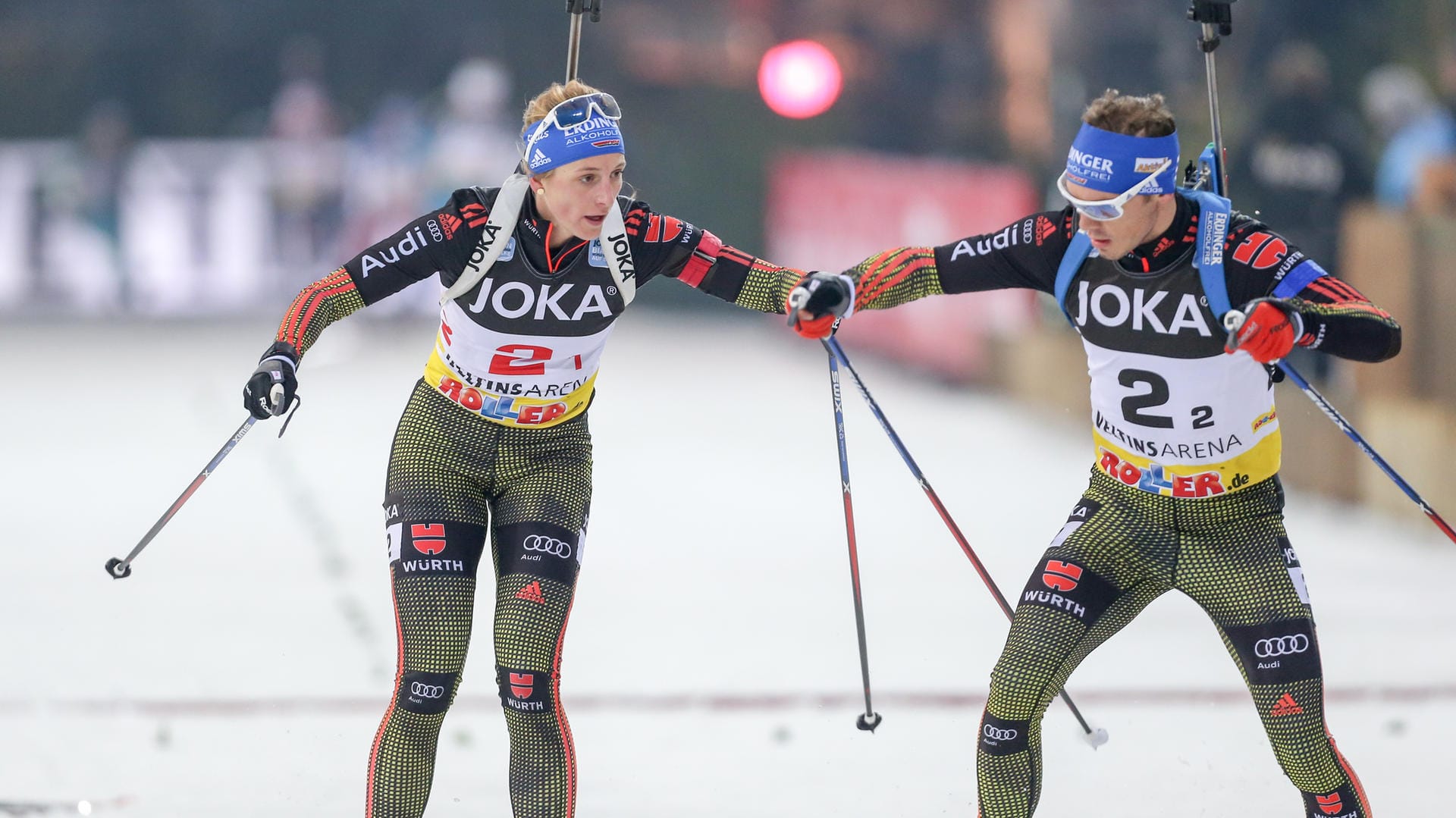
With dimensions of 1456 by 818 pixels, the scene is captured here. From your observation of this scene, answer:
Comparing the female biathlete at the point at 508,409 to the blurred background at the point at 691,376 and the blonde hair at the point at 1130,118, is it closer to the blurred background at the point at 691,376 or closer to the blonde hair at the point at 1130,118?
the blurred background at the point at 691,376

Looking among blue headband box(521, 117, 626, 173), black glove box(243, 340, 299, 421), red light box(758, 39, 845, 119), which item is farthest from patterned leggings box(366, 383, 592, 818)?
red light box(758, 39, 845, 119)

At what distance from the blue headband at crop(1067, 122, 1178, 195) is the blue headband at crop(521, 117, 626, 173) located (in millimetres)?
1171

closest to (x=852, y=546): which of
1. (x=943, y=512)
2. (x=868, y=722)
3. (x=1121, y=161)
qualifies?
(x=943, y=512)

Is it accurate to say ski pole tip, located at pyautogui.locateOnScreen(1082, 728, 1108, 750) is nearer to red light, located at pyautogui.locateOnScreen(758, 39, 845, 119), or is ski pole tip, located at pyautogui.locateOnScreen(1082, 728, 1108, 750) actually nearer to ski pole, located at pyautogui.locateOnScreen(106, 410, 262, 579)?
ski pole, located at pyautogui.locateOnScreen(106, 410, 262, 579)

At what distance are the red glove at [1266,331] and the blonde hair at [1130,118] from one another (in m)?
0.54

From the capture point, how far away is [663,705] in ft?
22.1

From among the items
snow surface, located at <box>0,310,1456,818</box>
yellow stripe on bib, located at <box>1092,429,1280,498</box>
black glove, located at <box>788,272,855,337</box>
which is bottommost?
snow surface, located at <box>0,310,1456,818</box>

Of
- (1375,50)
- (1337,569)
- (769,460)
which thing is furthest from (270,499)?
(1375,50)

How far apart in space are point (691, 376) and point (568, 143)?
11.5 metres

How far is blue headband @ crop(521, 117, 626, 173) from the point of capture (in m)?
4.69

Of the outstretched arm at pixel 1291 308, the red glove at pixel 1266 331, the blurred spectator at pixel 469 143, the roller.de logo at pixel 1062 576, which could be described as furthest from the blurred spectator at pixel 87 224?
the red glove at pixel 1266 331

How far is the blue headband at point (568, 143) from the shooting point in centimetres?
469

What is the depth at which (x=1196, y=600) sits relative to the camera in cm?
457

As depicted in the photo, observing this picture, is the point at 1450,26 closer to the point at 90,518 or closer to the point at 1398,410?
the point at 1398,410
